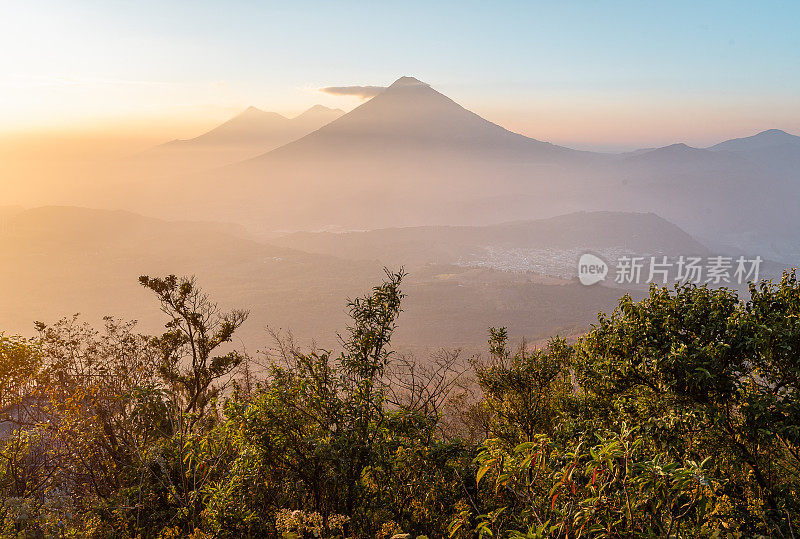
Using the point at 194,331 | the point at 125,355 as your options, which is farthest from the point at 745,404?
the point at 125,355

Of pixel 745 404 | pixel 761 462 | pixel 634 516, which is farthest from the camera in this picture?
pixel 761 462

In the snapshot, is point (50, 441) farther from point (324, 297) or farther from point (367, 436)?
point (324, 297)

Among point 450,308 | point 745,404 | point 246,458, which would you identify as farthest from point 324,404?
point 450,308

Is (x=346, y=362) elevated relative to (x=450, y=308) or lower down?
elevated

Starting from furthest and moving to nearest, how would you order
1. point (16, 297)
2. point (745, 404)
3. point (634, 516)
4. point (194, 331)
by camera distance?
point (16, 297), point (194, 331), point (745, 404), point (634, 516)

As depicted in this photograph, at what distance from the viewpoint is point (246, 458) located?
702 centimetres

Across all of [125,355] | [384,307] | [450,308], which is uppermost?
[384,307]

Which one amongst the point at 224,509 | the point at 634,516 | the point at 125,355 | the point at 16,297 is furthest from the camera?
the point at 16,297

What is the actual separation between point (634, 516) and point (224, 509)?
5728 millimetres

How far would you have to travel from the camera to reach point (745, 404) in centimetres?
879

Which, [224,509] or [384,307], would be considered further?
[384,307]

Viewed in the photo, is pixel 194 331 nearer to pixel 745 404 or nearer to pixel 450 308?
pixel 745 404

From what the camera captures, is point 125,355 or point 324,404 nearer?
point 324,404

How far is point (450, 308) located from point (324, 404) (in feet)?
621
